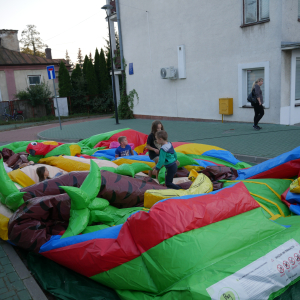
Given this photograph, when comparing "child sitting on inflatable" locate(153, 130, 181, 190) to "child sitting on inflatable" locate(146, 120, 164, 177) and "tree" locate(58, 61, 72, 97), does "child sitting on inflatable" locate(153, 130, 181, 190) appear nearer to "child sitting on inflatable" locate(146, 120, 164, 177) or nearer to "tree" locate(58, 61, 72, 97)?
"child sitting on inflatable" locate(146, 120, 164, 177)

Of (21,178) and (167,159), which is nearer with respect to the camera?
(21,178)

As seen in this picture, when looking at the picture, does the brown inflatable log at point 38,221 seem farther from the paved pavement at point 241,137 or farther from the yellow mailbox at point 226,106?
the yellow mailbox at point 226,106

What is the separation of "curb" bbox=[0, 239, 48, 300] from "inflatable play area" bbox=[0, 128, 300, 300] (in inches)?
4.5

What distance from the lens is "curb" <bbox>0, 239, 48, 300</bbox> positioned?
3000 mm

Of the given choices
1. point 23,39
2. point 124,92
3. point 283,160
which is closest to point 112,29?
point 124,92

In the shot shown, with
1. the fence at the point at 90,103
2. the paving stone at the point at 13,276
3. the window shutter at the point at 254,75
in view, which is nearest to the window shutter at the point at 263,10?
the window shutter at the point at 254,75

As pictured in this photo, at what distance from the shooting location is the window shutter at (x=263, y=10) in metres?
12.3

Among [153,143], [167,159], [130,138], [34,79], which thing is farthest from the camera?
[34,79]

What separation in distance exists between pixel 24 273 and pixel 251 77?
40.3 ft

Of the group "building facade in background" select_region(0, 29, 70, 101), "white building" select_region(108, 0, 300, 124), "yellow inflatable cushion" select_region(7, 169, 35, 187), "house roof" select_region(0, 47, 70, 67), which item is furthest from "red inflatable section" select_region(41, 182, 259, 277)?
"house roof" select_region(0, 47, 70, 67)

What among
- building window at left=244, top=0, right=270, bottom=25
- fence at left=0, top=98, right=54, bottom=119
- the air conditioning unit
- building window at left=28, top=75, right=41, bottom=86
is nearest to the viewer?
building window at left=244, top=0, right=270, bottom=25

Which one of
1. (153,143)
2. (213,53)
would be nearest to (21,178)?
(153,143)

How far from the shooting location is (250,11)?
12.8 metres

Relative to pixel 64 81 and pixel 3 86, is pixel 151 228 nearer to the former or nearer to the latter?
pixel 64 81
